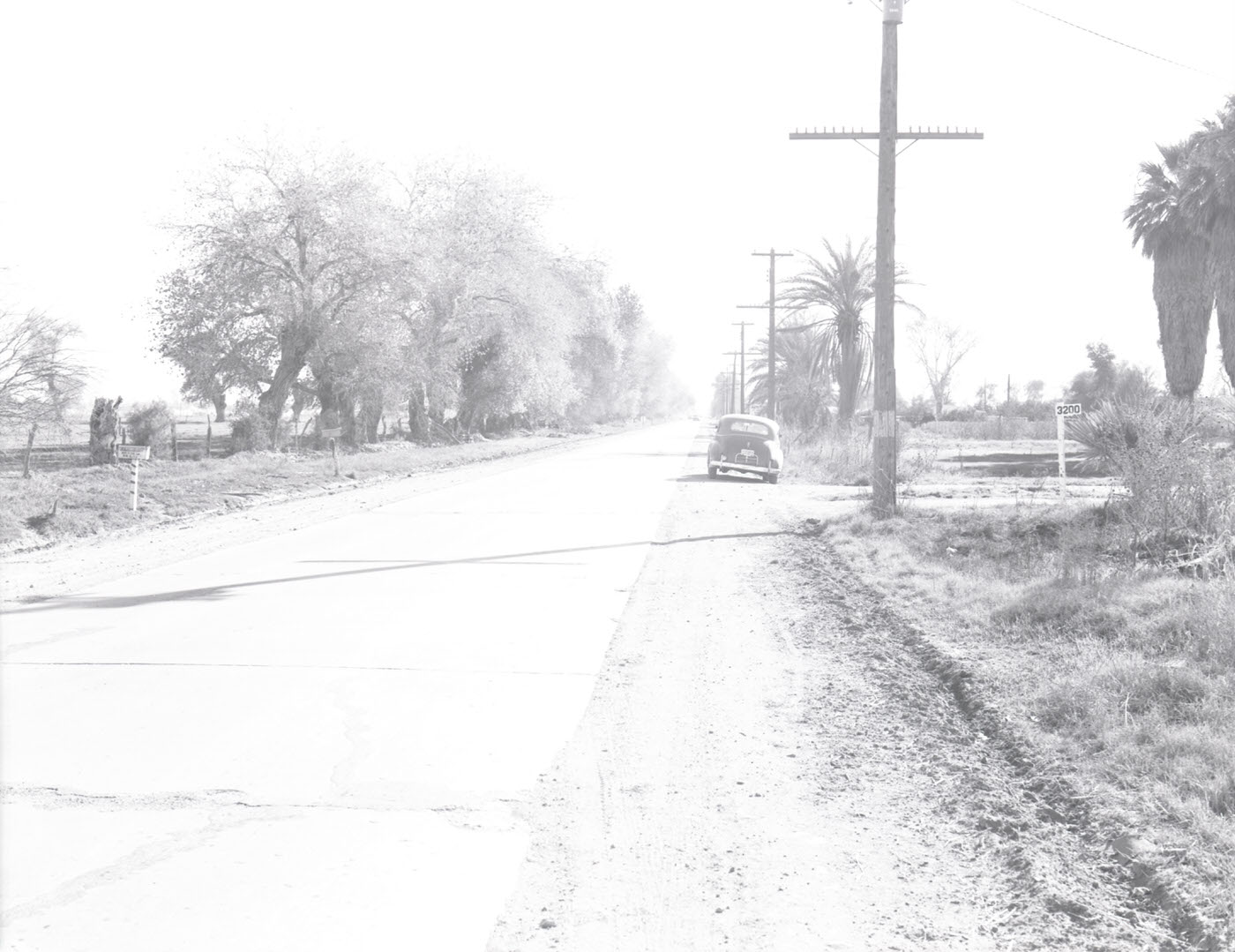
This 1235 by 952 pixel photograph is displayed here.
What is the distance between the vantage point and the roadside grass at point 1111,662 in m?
4.67

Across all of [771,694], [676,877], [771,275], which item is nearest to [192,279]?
[771,275]

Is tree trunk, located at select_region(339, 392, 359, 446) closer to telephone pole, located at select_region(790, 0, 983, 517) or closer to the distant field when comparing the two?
the distant field

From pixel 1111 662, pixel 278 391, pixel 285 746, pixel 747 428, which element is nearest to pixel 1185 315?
pixel 747 428

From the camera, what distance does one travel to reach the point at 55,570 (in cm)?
1215

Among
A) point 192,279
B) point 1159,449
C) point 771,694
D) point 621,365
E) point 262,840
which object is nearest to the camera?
point 262,840

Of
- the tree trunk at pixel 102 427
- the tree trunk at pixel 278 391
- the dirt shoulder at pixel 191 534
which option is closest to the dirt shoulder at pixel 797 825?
the dirt shoulder at pixel 191 534

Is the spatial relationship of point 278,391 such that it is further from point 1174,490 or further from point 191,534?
point 1174,490

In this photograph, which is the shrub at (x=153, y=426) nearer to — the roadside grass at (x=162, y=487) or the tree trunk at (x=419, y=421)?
the roadside grass at (x=162, y=487)

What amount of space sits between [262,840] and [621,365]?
79.6 meters

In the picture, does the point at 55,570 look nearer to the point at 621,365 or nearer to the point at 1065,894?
the point at 1065,894

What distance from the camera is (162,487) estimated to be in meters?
20.0

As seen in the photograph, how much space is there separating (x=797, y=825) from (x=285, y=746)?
8.92 ft

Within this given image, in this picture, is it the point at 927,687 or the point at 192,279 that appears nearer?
the point at 927,687

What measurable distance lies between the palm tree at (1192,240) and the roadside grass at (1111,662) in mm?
21407
